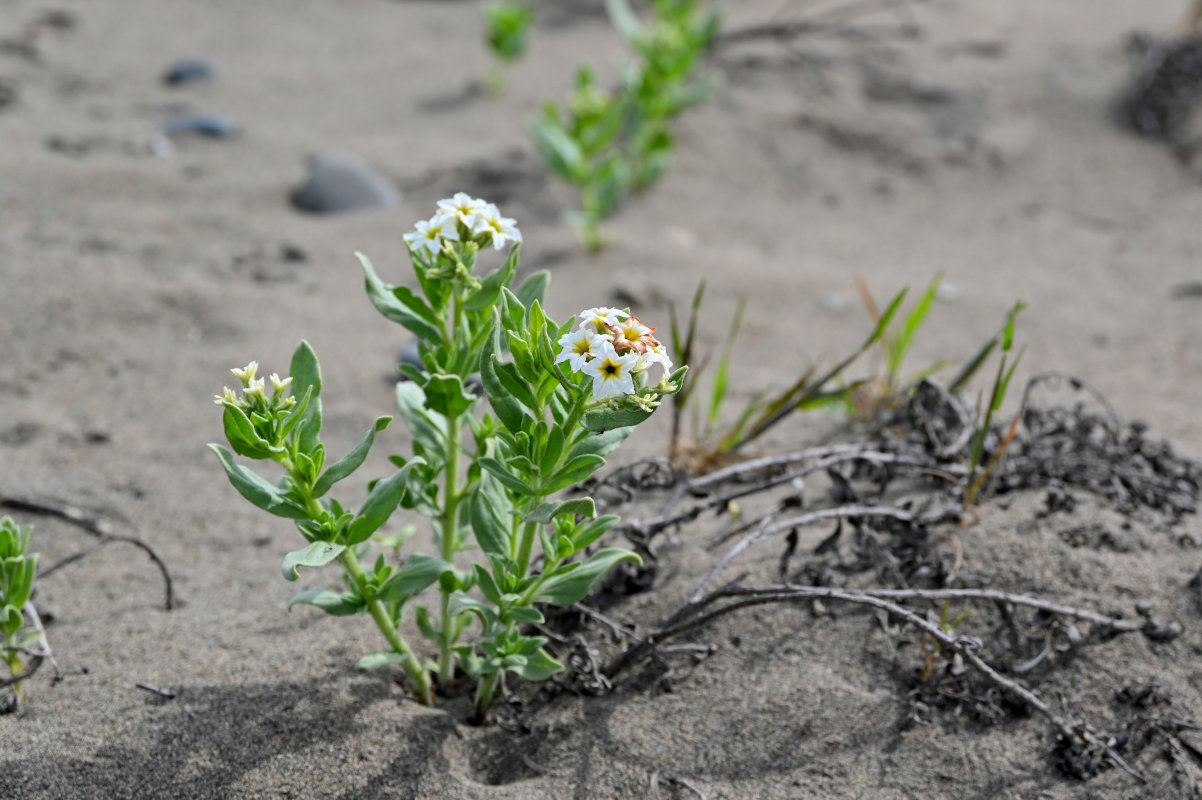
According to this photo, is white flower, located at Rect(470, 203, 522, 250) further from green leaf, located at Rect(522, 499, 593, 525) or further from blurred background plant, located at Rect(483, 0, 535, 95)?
blurred background plant, located at Rect(483, 0, 535, 95)

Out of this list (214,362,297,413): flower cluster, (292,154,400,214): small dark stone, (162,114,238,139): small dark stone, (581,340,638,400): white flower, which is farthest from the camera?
(162,114,238,139): small dark stone

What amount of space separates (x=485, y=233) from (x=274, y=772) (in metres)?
1.07

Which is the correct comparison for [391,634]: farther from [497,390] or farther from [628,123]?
[628,123]

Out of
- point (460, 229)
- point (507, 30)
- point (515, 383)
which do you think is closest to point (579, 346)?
point (515, 383)

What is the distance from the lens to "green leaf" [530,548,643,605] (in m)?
1.76

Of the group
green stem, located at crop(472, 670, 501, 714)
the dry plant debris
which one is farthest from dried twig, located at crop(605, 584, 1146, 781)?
green stem, located at crop(472, 670, 501, 714)

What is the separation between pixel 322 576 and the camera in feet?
8.02

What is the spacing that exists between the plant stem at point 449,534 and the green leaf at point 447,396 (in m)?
0.12

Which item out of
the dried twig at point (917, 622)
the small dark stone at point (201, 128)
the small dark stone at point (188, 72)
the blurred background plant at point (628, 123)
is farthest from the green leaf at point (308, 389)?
the small dark stone at point (188, 72)

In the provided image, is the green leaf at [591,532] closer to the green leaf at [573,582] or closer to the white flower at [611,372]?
the green leaf at [573,582]

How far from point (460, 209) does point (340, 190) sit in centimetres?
290

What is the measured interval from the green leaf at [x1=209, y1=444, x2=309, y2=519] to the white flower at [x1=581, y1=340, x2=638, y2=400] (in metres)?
0.58

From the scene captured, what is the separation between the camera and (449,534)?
6.48 feet

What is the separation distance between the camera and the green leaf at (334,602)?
69.2 inches
